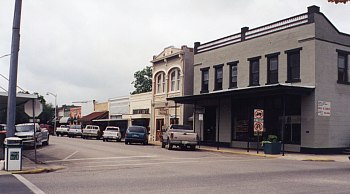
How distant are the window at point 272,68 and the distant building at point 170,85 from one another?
1109 cm

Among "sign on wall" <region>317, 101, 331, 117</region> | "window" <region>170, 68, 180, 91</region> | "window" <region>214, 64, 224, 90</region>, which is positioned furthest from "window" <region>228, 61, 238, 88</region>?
"window" <region>170, 68, 180, 91</region>

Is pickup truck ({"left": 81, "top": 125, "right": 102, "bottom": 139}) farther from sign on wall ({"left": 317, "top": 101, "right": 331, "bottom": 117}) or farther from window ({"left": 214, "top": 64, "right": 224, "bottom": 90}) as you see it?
sign on wall ({"left": 317, "top": 101, "right": 331, "bottom": 117})

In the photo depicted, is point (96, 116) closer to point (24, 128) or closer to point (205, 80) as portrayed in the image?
point (205, 80)

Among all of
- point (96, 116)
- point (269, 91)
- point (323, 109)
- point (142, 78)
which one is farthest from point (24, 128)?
point (142, 78)

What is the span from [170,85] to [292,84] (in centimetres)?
1696

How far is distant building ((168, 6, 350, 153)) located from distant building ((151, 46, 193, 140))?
265 inches

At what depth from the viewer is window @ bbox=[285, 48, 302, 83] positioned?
2836 cm

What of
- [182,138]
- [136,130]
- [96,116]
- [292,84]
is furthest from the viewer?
[96,116]

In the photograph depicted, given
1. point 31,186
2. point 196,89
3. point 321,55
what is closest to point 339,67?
point 321,55

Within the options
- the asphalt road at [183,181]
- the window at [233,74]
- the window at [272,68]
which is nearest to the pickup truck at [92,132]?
the window at [233,74]

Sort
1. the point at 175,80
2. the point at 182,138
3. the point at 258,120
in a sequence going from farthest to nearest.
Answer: the point at 175,80 < the point at 182,138 < the point at 258,120

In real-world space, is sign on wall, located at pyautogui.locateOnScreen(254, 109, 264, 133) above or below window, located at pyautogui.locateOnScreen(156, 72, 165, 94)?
below

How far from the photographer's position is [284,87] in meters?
25.4

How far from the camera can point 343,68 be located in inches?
1126
